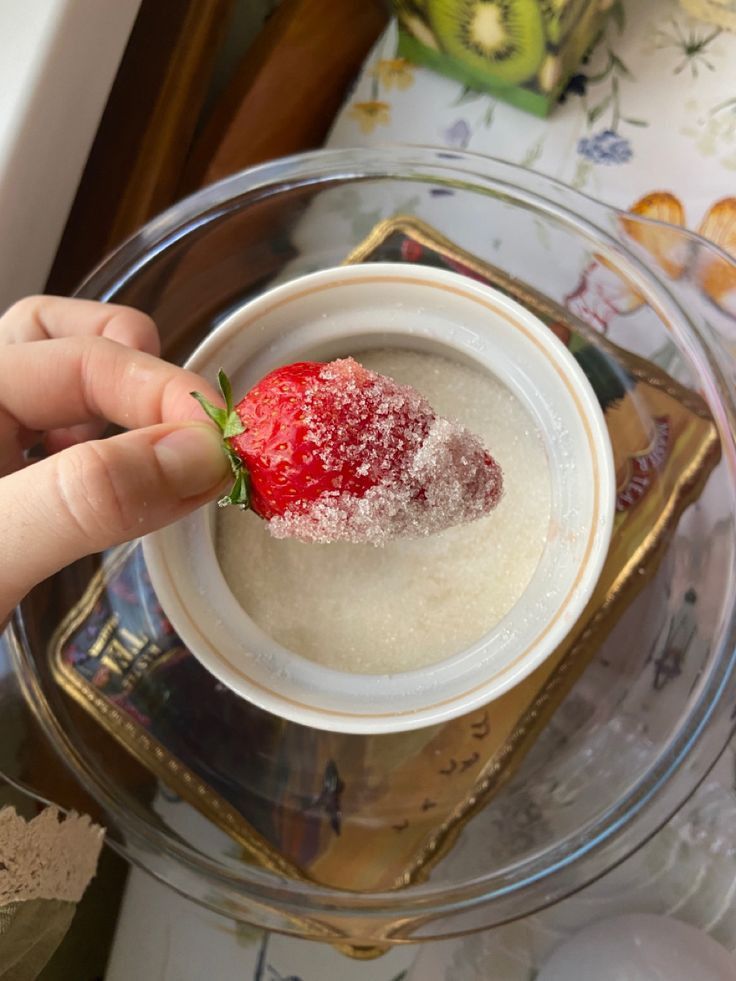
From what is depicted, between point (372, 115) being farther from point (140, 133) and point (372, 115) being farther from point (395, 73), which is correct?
point (140, 133)

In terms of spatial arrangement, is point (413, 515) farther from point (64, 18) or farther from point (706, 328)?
point (64, 18)

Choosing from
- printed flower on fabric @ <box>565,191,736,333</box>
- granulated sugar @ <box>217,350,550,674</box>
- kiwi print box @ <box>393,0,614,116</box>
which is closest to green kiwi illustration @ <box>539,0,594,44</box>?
kiwi print box @ <box>393,0,614,116</box>

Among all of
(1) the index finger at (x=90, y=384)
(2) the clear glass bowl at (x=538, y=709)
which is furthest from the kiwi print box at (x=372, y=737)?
(1) the index finger at (x=90, y=384)

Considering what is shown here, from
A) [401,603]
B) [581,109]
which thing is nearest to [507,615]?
[401,603]

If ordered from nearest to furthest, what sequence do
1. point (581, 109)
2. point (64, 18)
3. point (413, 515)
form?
point (413, 515) → point (64, 18) → point (581, 109)

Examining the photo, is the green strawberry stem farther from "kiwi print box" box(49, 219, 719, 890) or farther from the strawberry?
"kiwi print box" box(49, 219, 719, 890)

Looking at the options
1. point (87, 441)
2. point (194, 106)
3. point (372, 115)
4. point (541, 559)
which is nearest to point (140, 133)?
point (194, 106)
